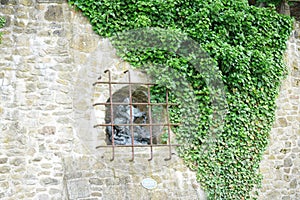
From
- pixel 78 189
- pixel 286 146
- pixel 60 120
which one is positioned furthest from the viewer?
pixel 286 146

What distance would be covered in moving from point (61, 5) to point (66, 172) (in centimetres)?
214

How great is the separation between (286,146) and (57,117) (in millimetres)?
3614

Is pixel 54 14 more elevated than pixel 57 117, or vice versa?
pixel 54 14

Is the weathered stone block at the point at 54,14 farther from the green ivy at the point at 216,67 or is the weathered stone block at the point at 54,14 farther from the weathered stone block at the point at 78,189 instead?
the weathered stone block at the point at 78,189

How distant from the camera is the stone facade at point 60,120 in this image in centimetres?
623

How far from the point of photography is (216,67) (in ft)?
24.2

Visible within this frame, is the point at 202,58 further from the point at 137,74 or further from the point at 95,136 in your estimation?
Result: the point at 95,136

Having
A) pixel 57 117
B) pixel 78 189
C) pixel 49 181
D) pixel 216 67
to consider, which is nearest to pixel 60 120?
pixel 57 117

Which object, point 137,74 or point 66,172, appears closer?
point 66,172

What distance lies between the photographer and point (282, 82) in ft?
26.5

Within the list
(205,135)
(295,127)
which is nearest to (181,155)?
(205,135)

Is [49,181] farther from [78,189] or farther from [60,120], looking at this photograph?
[60,120]

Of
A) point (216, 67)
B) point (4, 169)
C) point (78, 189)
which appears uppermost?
point (216, 67)

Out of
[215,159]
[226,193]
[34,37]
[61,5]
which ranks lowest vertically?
[226,193]
